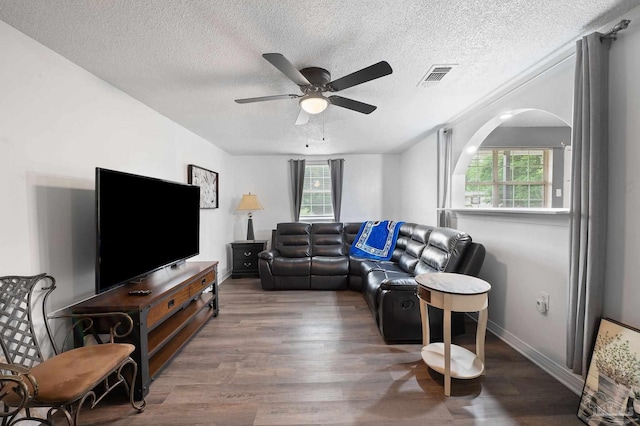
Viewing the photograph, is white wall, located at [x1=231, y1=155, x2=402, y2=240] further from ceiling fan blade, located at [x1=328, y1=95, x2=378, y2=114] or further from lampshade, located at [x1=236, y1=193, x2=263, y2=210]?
ceiling fan blade, located at [x1=328, y1=95, x2=378, y2=114]

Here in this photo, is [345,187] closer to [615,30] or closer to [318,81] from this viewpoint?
[318,81]

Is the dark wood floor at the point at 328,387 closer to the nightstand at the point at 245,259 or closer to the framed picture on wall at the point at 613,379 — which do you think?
the framed picture on wall at the point at 613,379

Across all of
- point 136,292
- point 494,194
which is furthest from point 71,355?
point 494,194

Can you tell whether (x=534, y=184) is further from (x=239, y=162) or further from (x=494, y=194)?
(x=239, y=162)

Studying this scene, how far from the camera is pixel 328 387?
1.81 meters

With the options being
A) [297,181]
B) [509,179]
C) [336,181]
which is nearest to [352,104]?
[336,181]

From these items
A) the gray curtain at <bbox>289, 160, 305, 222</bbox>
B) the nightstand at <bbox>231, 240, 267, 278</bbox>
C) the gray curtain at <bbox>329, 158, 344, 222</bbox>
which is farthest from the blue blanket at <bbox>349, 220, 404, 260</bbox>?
the nightstand at <bbox>231, 240, 267, 278</bbox>

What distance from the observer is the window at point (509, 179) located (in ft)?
14.9

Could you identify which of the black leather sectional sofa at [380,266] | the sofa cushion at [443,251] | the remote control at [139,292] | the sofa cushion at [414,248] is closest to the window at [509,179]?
the sofa cushion at [414,248]

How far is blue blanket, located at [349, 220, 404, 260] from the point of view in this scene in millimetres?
3961

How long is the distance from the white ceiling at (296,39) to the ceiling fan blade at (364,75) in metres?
0.18

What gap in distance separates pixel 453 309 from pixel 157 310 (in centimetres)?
211

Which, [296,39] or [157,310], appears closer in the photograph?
[296,39]

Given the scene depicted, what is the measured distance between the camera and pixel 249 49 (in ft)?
5.51
